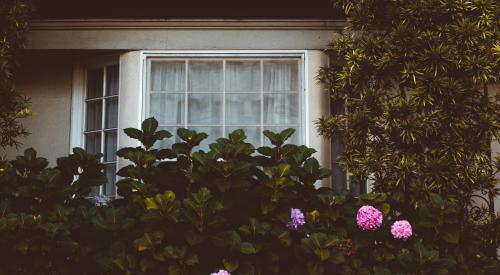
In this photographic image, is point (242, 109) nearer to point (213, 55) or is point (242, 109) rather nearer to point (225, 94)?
point (225, 94)

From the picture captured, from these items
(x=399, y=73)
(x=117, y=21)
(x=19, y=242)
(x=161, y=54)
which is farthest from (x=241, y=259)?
(x=117, y=21)

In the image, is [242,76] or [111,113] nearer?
[242,76]

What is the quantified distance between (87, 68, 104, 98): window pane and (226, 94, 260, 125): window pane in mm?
1608

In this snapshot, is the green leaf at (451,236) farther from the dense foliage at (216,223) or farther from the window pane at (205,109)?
the window pane at (205,109)

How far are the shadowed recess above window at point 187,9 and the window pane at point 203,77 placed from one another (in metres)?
0.54

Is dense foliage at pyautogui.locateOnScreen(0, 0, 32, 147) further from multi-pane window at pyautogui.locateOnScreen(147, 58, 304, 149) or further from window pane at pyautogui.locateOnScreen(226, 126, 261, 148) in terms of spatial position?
window pane at pyautogui.locateOnScreen(226, 126, 261, 148)

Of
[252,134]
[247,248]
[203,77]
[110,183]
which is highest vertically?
[203,77]

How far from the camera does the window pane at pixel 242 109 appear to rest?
24.0 ft

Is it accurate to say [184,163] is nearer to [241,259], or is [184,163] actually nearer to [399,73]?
[241,259]

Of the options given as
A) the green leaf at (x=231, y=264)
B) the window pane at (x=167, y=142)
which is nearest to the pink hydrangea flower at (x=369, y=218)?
the green leaf at (x=231, y=264)

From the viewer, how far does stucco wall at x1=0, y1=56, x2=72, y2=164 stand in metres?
7.74

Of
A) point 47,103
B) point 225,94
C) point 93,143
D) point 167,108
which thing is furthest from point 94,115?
point 225,94

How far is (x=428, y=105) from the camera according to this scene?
5.98 metres

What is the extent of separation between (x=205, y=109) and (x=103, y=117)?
1.26 metres
